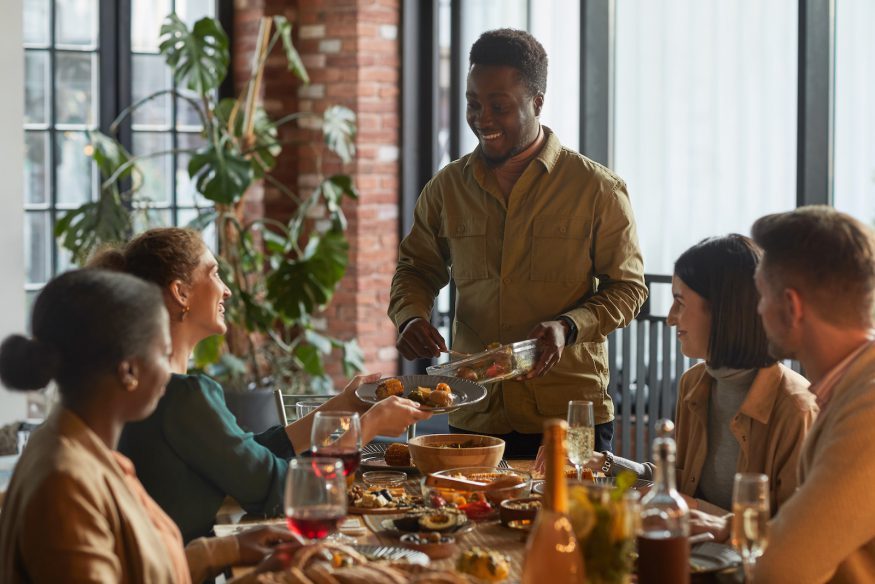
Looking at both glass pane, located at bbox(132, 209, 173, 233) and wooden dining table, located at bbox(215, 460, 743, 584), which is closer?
wooden dining table, located at bbox(215, 460, 743, 584)

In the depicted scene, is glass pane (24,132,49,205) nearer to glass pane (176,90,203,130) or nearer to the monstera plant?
the monstera plant

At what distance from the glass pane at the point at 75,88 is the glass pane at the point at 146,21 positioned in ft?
0.78

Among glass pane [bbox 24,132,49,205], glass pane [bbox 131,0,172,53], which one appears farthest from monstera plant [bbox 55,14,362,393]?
glass pane [bbox 131,0,172,53]

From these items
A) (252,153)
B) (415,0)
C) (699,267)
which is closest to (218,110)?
(252,153)

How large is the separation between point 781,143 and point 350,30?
81.4 inches

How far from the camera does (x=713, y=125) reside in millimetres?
5031

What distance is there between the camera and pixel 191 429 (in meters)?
2.11

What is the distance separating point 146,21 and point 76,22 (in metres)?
0.33

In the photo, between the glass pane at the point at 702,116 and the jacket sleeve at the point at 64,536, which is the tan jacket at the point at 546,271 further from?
the glass pane at the point at 702,116

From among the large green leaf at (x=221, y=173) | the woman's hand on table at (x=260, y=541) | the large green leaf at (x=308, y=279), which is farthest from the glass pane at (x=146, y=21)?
the woman's hand on table at (x=260, y=541)

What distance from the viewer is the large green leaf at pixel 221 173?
4777 millimetres

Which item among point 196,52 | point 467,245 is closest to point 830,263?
point 467,245

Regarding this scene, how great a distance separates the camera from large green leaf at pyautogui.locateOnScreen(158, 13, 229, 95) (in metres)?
4.97

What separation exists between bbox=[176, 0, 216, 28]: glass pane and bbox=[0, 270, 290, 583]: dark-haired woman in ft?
14.5
